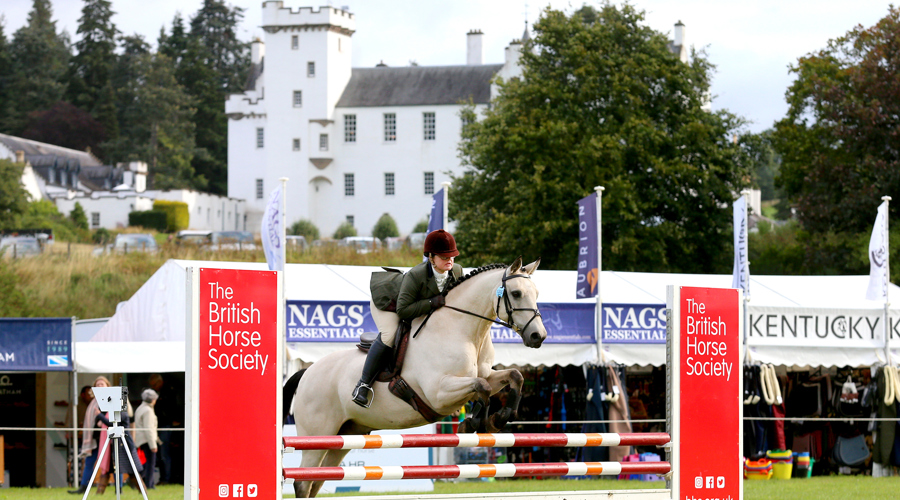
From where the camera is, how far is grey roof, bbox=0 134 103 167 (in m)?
67.7

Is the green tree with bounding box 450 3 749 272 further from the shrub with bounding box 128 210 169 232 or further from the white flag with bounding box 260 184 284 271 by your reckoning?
the shrub with bounding box 128 210 169 232

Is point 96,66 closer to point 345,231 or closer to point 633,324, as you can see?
point 345,231

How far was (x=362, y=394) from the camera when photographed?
652 centimetres

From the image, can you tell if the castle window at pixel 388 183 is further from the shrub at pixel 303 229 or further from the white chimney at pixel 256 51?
the white chimney at pixel 256 51

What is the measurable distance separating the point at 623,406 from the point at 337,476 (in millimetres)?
9097

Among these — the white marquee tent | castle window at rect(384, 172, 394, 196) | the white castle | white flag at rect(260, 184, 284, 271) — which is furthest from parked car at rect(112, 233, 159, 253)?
white flag at rect(260, 184, 284, 271)

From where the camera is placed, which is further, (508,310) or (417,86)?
(417,86)

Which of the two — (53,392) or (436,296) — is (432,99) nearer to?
(53,392)

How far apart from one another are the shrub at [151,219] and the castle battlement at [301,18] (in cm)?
1340

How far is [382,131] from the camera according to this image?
61.5 m

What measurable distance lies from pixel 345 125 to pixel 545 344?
163 ft

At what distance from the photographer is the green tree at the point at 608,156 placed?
29875 millimetres

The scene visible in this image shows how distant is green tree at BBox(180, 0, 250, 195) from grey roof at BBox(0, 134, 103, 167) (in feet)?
24.6

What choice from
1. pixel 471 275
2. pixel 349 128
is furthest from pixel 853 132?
pixel 349 128
